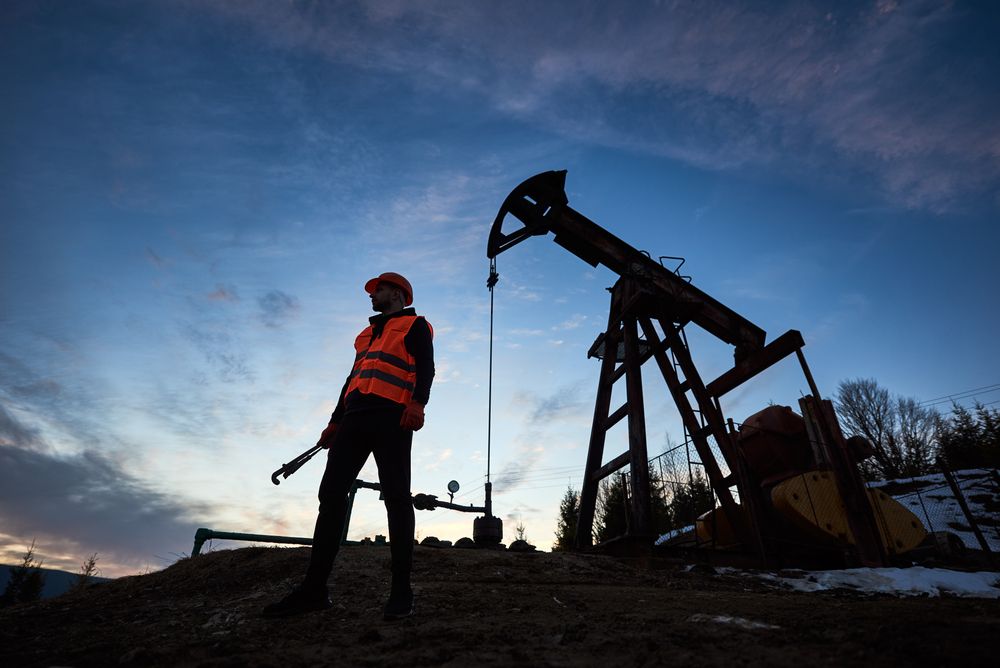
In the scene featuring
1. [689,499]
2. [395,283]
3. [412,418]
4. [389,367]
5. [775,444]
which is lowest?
[412,418]

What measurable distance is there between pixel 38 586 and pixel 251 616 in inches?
2062

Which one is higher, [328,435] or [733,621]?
[328,435]

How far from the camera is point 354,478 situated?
119 inches

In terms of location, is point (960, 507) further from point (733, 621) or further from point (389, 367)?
point (389, 367)

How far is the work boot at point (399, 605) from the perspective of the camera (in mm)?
2586

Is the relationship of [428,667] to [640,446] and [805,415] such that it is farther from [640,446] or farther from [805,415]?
[805,415]

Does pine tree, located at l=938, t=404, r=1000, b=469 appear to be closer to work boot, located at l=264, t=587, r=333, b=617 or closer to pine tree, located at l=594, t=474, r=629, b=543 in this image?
pine tree, located at l=594, t=474, r=629, b=543

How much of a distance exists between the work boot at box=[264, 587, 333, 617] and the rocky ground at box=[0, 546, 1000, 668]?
0.07 meters

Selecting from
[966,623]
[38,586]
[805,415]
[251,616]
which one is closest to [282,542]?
[251,616]

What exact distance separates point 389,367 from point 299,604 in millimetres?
1411

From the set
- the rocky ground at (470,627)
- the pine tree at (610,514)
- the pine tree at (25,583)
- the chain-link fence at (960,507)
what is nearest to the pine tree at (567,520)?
the pine tree at (610,514)

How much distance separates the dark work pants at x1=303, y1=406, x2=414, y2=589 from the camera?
2.87 meters

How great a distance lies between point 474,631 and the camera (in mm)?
2252

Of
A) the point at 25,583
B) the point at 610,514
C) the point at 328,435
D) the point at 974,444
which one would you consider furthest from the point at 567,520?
the point at 25,583
